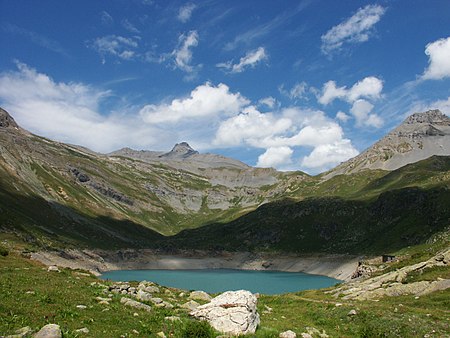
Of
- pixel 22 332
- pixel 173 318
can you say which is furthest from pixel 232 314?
pixel 22 332

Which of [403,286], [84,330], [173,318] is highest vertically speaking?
[84,330]

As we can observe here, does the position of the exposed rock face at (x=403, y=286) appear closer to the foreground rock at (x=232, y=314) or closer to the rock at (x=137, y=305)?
the foreground rock at (x=232, y=314)

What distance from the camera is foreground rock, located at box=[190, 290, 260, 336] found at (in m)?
23.3

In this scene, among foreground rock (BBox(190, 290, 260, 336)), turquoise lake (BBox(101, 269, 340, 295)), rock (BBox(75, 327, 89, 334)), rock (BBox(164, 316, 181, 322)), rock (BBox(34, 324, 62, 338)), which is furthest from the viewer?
turquoise lake (BBox(101, 269, 340, 295))

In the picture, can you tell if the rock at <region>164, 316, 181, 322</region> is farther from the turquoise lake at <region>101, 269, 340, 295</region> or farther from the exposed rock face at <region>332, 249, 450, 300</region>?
the turquoise lake at <region>101, 269, 340, 295</region>

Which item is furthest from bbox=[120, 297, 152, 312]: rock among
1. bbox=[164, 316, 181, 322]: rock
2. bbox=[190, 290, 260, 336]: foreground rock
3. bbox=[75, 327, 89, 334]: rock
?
bbox=[75, 327, 89, 334]: rock

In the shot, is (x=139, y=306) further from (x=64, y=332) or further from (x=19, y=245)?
(x=19, y=245)

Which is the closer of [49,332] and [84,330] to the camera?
[49,332]

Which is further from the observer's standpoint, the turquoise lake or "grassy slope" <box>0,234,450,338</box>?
the turquoise lake

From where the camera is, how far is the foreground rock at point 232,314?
23.3 meters

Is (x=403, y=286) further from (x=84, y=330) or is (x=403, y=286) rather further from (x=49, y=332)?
(x=49, y=332)

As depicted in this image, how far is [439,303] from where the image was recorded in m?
41.9

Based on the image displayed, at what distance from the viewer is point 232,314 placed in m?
24.1

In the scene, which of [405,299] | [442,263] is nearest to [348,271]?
[442,263]
